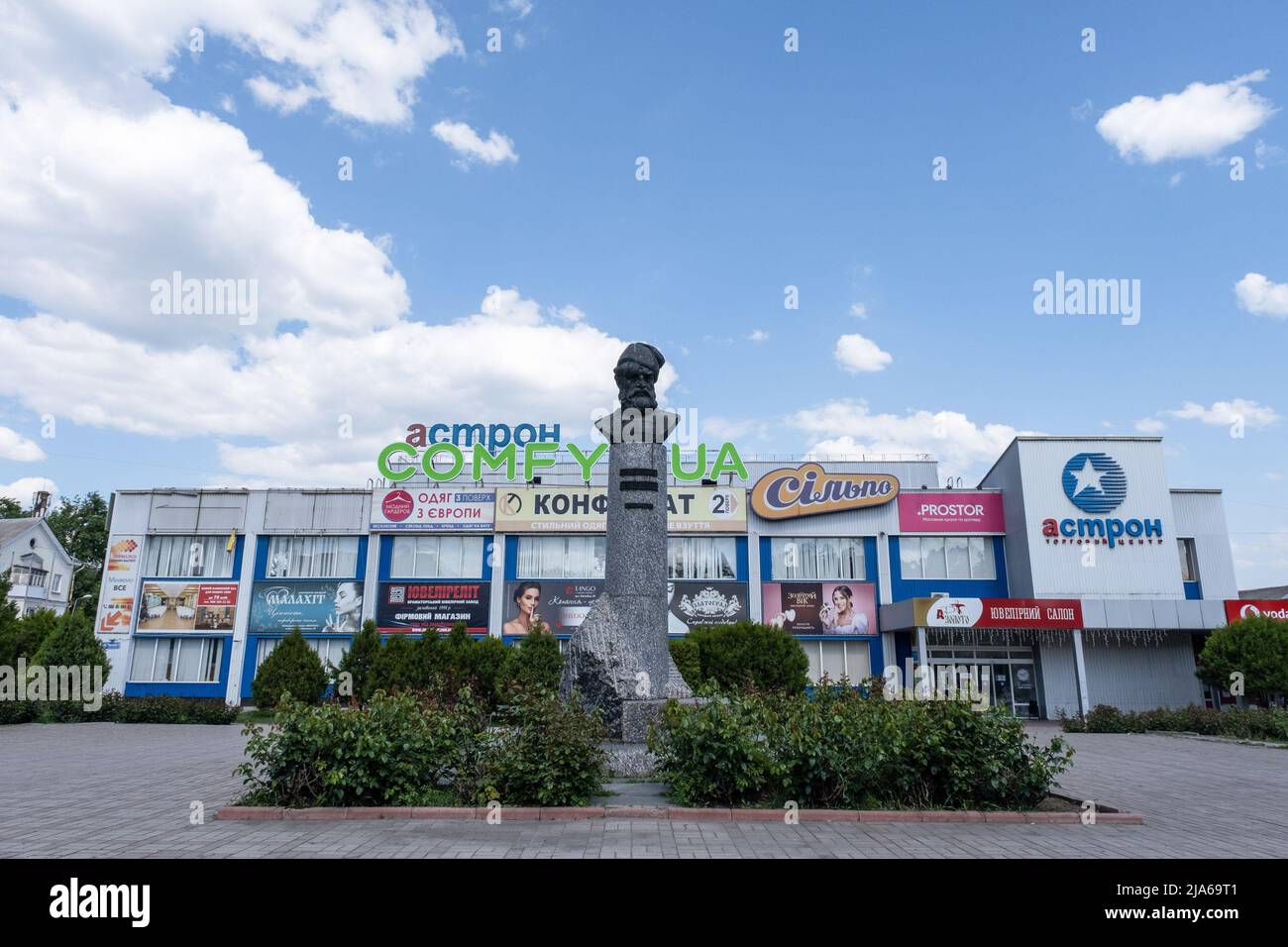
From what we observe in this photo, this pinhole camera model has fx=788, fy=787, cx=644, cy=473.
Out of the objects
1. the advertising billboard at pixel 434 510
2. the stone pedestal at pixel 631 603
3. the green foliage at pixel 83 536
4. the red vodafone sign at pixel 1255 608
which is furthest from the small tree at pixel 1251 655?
the green foliage at pixel 83 536

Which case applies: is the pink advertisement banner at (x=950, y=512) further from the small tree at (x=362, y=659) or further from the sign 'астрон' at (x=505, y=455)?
the small tree at (x=362, y=659)

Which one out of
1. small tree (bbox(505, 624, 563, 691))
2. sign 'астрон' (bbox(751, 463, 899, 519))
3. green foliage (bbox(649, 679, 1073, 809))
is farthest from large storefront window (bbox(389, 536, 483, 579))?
green foliage (bbox(649, 679, 1073, 809))

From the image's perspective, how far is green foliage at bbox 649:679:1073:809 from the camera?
7766 mm

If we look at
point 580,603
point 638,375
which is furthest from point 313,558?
point 638,375

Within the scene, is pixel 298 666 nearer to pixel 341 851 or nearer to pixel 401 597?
pixel 401 597

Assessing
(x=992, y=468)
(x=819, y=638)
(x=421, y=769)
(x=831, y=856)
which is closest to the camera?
(x=831, y=856)

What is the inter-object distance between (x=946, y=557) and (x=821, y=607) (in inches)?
211

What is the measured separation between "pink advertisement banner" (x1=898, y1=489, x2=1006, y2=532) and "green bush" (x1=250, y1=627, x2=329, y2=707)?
21.3 m

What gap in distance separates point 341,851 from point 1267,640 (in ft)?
84.4

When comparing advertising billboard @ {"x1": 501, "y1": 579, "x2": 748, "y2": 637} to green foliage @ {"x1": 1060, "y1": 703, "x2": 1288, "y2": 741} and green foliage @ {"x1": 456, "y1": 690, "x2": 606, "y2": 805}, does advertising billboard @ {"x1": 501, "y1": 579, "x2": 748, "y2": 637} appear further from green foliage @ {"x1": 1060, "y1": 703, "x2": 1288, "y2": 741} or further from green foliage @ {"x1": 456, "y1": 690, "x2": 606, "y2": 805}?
green foliage @ {"x1": 456, "y1": 690, "x2": 606, "y2": 805}

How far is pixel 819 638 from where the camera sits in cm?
2983

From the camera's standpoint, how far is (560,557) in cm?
3122

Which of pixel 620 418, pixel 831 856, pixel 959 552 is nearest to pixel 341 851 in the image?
pixel 831 856

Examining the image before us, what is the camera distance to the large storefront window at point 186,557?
32.0 m
